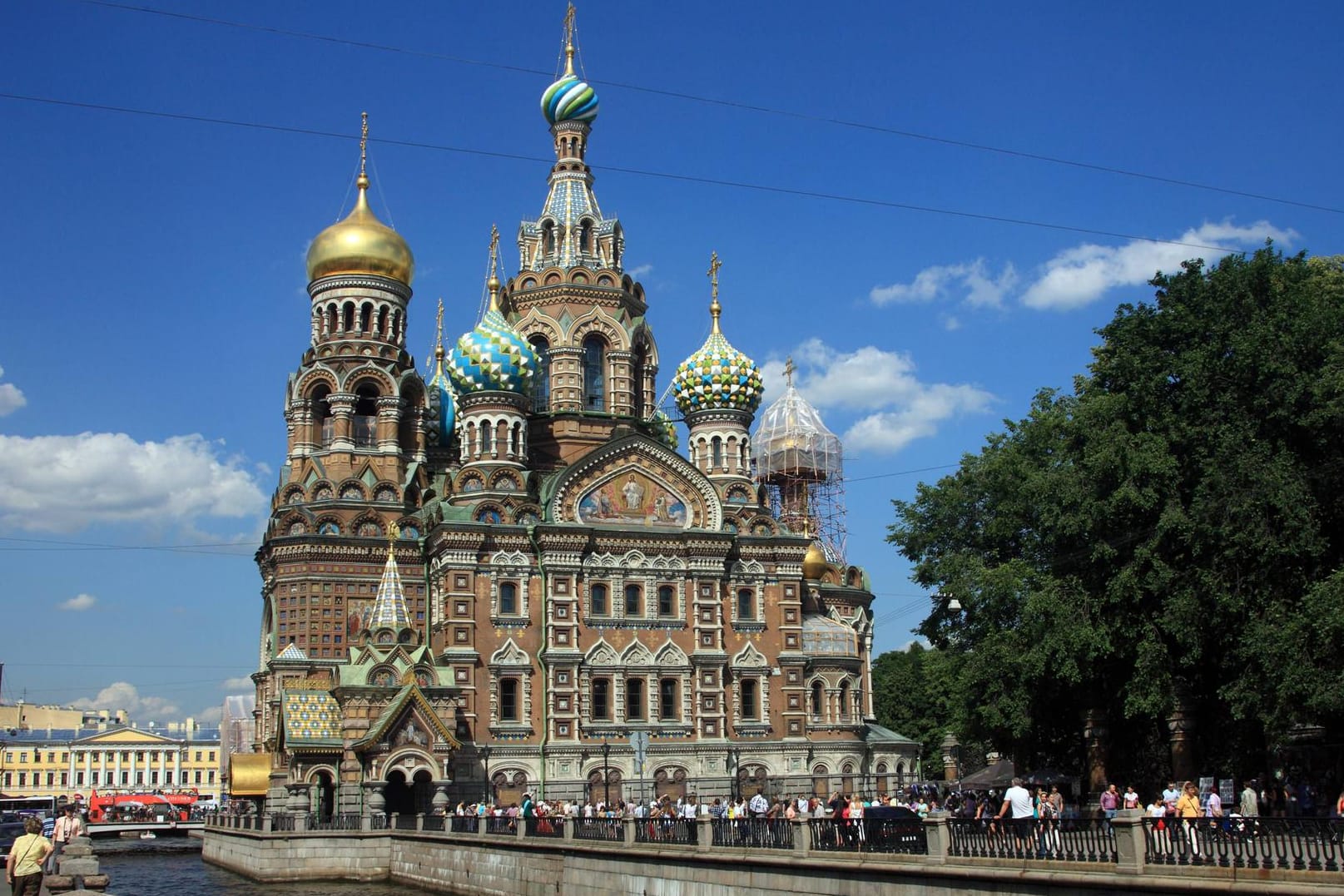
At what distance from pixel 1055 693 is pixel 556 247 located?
25.8 m

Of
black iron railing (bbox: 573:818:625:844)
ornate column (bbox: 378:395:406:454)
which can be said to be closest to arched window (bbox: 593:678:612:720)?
ornate column (bbox: 378:395:406:454)

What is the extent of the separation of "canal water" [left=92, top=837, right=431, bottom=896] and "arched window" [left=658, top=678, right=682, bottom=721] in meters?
11.2

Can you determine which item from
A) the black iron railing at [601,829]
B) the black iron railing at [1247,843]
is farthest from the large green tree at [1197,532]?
the black iron railing at [601,829]

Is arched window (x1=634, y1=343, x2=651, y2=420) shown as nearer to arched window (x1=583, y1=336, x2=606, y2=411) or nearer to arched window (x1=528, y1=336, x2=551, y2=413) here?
arched window (x1=583, y1=336, x2=606, y2=411)

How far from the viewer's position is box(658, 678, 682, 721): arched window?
43.4 metres

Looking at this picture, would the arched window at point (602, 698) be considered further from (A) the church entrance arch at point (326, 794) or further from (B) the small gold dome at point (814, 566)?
(B) the small gold dome at point (814, 566)

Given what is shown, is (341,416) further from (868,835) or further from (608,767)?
(868,835)

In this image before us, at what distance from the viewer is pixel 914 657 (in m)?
75.2

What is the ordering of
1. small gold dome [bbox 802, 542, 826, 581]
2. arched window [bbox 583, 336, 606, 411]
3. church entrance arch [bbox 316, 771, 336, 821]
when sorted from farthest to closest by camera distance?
small gold dome [bbox 802, 542, 826, 581], arched window [bbox 583, 336, 606, 411], church entrance arch [bbox 316, 771, 336, 821]

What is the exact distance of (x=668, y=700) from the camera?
43562 millimetres

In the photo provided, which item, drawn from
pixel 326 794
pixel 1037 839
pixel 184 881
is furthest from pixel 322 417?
pixel 1037 839

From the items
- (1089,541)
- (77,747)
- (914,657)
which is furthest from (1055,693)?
(77,747)

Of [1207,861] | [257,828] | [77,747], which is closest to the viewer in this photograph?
[1207,861]

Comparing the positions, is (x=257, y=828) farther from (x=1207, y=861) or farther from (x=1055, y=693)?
(x=1207, y=861)
